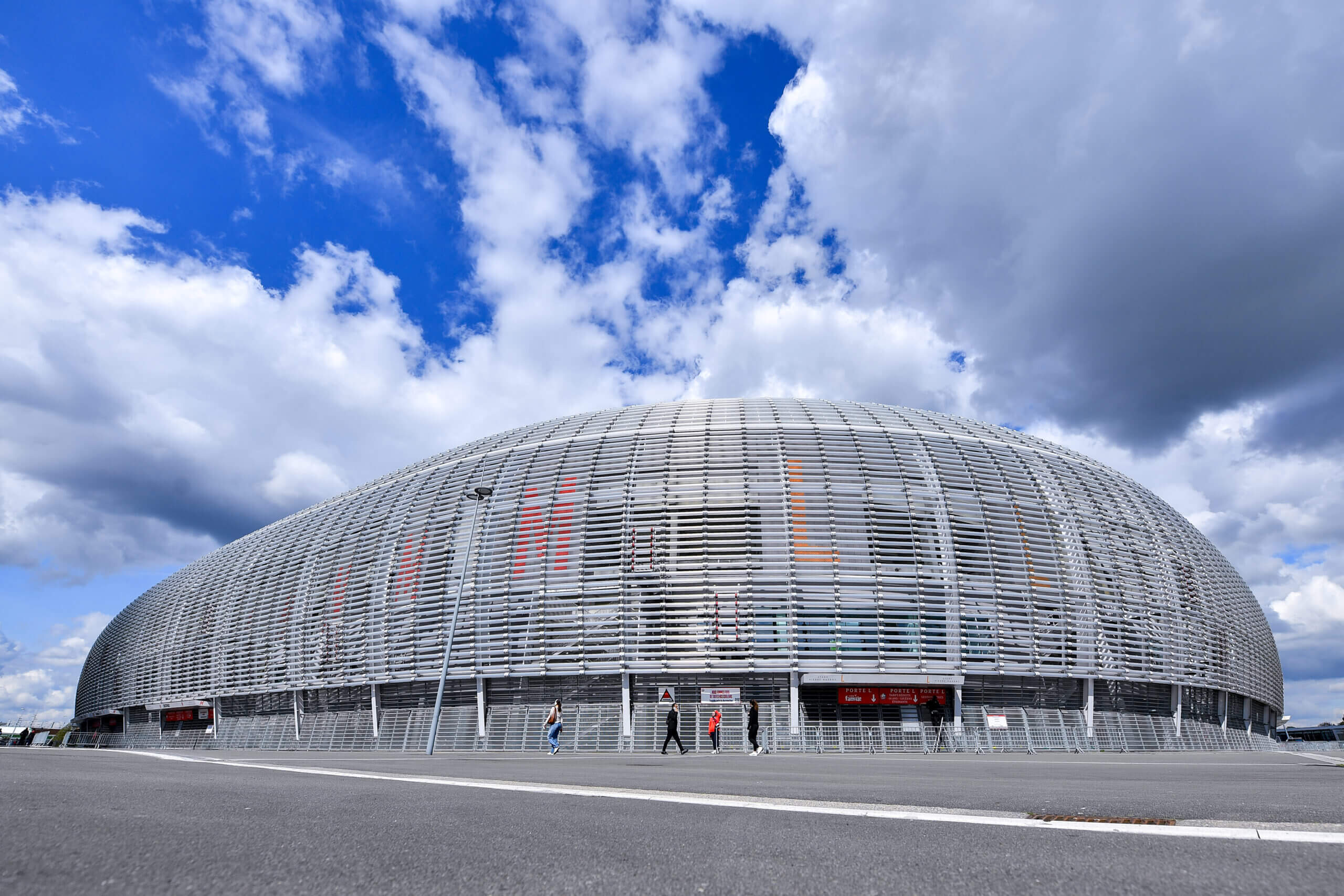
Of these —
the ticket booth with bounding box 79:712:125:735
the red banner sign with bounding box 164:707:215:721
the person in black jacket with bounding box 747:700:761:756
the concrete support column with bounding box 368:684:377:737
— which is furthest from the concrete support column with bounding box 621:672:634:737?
the ticket booth with bounding box 79:712:125:735

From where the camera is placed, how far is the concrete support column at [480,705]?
28391 mm

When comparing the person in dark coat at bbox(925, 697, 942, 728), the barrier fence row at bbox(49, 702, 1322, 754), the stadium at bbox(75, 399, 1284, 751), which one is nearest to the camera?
the barrier fence row at bbox(49, 702, 1322, 754)

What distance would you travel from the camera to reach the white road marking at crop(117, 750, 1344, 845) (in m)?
3.53

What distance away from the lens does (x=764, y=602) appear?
27250 millimetres

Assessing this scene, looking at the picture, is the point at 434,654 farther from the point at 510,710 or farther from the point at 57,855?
the point at 57,855

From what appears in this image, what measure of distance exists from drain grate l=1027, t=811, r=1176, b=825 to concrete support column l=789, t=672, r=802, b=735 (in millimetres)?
22098

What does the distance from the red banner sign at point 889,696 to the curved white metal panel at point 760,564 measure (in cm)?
126

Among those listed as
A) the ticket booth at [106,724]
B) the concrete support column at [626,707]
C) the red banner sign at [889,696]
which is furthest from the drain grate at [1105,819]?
the ticket booth at [106,724]

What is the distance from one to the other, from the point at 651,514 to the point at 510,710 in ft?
29.8

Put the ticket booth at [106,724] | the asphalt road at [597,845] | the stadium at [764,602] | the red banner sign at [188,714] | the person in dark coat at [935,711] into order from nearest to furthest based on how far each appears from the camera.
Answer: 1. the asphalt road at [597,845]
2. the person in dark coat at [935,711]
3. the stadium at [764,602]
4. the red banner sign at [188,714]
5. the ticket booth at [106,724]

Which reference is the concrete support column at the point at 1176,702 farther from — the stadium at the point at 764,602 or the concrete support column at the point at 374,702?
the concrete support column at the point at 374,702

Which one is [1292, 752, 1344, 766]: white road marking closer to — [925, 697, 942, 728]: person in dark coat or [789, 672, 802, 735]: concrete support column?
[925, 697, 942, 728]: person in dark coat

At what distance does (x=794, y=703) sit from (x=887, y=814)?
2276 centimetres

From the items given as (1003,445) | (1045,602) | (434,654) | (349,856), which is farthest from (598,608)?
(349,856)
